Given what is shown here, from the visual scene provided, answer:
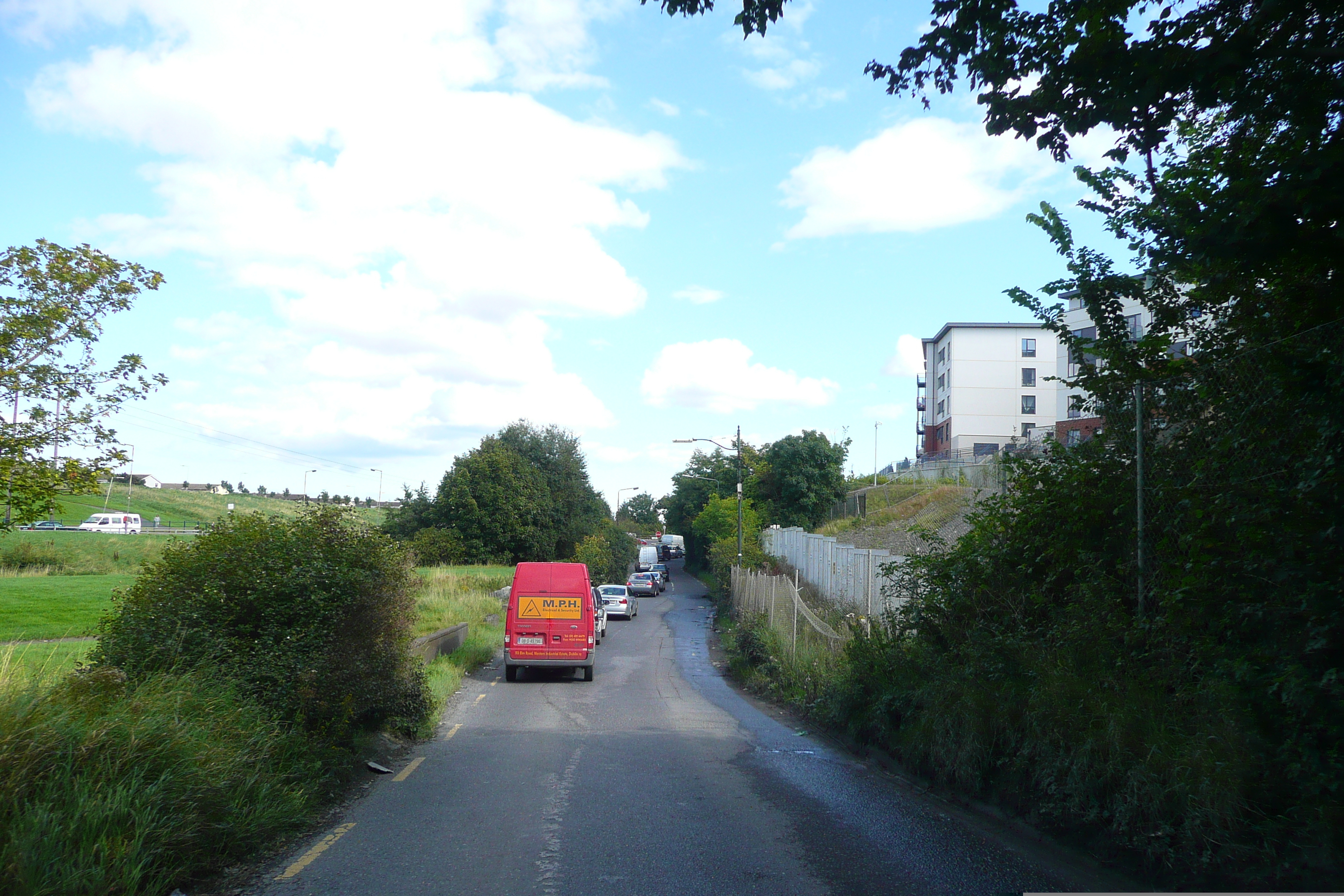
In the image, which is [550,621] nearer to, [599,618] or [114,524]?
[599,618]

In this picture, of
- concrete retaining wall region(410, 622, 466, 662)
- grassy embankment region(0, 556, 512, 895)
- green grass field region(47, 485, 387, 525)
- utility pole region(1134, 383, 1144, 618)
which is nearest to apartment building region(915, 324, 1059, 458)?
green grass field region(47, 485, 387, 525)

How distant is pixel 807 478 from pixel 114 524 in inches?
2054

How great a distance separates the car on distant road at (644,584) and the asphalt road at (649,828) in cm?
4647

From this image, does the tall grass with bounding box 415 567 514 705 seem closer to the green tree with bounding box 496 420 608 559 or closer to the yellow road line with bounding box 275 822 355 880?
the yellow road line with bounding box 275 822 355 880

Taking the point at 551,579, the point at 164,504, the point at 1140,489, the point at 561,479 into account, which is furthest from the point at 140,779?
the point at 164,504

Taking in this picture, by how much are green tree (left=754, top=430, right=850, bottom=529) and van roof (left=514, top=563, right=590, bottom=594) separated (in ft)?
111

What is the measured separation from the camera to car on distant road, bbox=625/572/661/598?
194ft

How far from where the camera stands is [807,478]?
52.6 metres

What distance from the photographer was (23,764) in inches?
206

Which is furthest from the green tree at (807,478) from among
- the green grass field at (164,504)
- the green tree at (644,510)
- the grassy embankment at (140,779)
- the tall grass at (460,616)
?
the green tree at (644,510)

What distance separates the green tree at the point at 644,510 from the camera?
6348 inches

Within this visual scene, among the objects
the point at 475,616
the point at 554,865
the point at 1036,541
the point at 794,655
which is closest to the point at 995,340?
the point at 475,616

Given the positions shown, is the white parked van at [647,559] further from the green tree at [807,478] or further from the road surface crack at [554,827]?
the road surface crack at [554,827]

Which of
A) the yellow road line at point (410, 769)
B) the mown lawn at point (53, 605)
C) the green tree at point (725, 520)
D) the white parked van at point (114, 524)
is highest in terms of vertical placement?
the green tree at point (725, 520)
